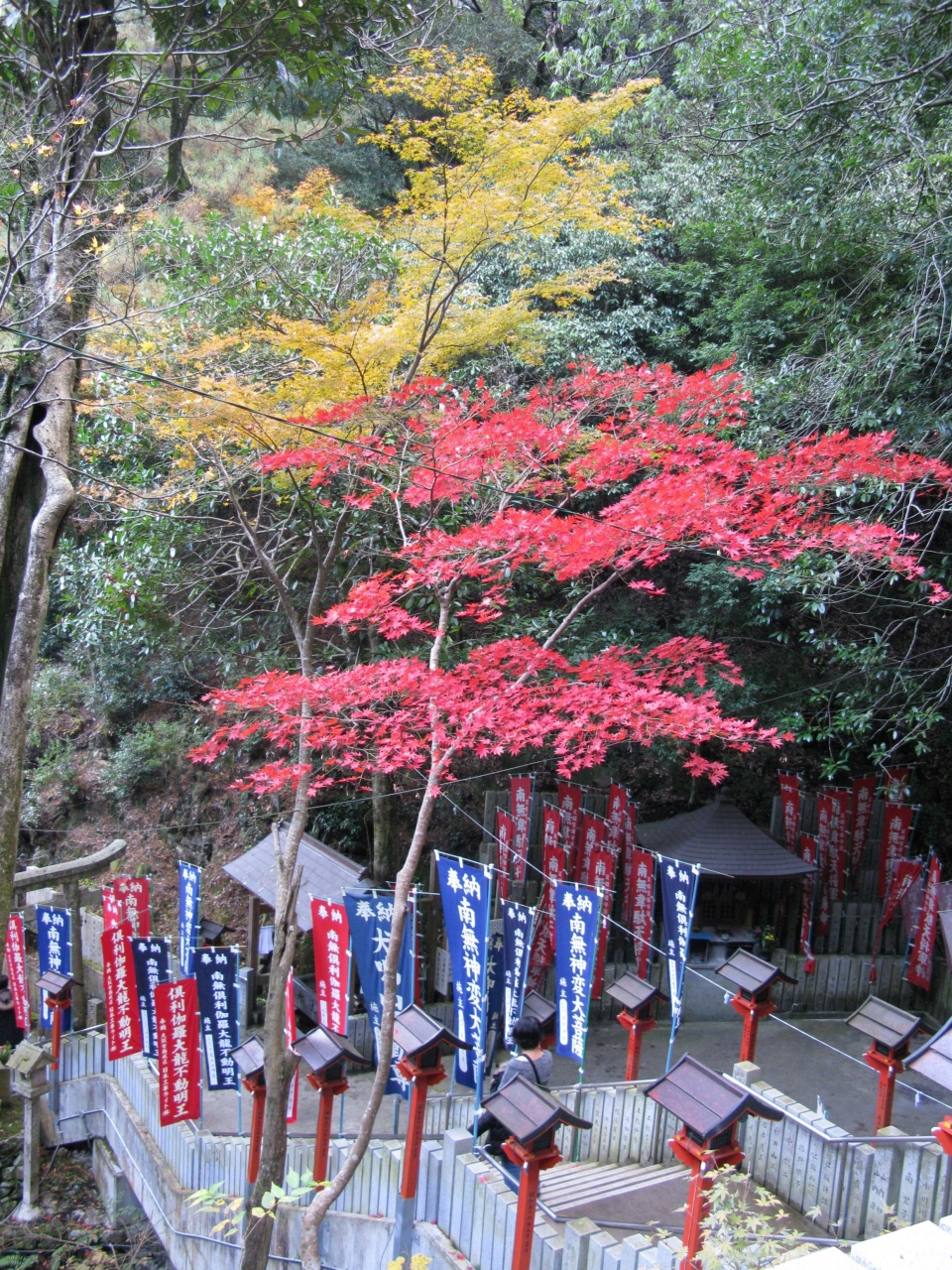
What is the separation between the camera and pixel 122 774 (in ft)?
48.6

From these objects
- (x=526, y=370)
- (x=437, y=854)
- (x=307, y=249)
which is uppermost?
(x=307, y=249)

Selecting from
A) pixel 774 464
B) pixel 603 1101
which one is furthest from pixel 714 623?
pixel 603 1101

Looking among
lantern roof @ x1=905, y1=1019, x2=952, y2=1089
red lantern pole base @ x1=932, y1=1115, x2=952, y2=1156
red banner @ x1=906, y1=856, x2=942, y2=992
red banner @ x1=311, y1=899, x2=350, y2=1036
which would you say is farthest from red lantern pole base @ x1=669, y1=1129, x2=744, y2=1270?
red banner @ x1=906, y1=856, x2=942, y2=992

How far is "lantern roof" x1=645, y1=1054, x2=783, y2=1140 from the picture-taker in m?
4.51

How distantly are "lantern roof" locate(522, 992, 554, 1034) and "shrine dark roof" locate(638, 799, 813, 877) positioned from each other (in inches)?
143

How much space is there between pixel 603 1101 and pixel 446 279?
25.0 feet

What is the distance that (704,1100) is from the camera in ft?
15.4

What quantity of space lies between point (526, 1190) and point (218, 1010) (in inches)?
150

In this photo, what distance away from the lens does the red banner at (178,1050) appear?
7125mm

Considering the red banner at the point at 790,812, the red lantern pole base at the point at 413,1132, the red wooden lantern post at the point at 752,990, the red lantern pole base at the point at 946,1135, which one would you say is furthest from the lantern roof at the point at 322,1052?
the red banner at the point at 790,812

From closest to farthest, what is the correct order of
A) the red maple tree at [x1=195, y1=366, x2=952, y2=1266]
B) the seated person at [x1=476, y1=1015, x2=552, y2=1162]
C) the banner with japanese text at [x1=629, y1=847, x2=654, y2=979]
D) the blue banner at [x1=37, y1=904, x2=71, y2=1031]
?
the seated person at [x1=476, y1=1015, x2=552, y2=1162] → the red maple tree at [x1=195, y1=366, x2=952, y2=1266] → the blue banner at [x1=37, y1=904, x2=71, y2=1031] → the banner with japanese text at [x1=629, y1=847, x2=654, y2=979]

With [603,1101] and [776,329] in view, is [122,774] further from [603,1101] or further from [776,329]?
[776,329]

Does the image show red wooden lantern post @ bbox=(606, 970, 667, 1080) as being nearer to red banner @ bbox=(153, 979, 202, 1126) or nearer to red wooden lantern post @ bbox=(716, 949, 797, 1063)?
red wooden lantern post @ bbox=(716, 949, 797, 1063)

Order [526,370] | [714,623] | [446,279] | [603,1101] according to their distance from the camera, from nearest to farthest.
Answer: [603,1101] → [446,279] → [714,623] → [526,370]
